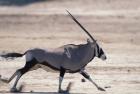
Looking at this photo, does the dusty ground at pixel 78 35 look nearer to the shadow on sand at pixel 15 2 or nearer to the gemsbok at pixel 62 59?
the shadow on sand at pixel 15 2

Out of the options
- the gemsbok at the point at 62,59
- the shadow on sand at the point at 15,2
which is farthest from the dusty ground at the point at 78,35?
the gemsbok at the point at 62,59

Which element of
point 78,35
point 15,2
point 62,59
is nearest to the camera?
point 62,59

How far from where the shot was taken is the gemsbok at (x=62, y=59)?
17.3 meters

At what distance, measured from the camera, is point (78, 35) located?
1171 inches

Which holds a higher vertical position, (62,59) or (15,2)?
(62,59)

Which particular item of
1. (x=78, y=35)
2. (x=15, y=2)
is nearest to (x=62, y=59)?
(x=78, y=35)

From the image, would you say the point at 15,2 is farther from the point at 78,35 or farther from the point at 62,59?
the point at 62,59

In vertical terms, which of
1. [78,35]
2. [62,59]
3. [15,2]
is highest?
[62,59]

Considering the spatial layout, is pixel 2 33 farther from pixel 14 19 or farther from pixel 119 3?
pixel 119 3

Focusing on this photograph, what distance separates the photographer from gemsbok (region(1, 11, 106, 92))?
17.3 metres

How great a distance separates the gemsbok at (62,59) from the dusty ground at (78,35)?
488 mm

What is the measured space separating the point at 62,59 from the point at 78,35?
12314mm

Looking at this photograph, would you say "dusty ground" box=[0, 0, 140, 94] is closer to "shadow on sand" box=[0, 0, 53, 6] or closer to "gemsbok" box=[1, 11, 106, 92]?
"shadow on sand" box=[0, 0, 53, 6]

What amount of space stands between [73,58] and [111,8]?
22781 mm
